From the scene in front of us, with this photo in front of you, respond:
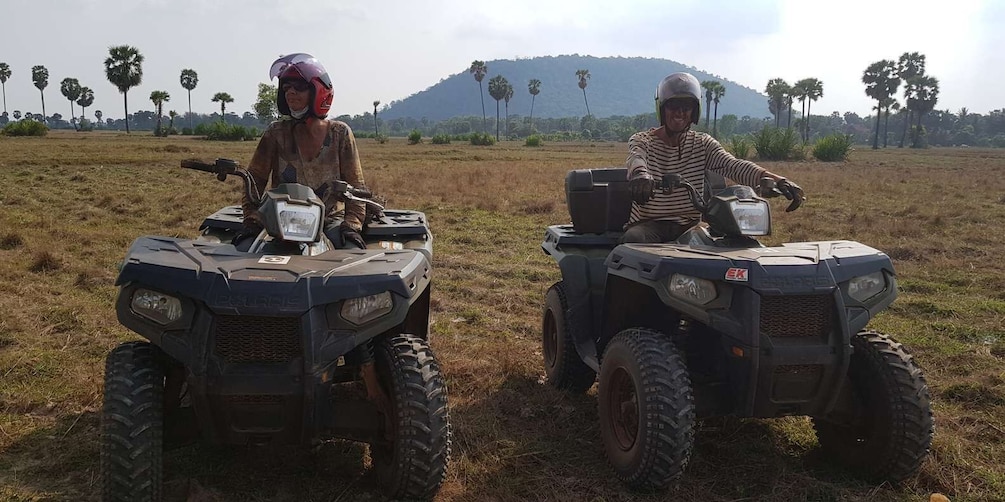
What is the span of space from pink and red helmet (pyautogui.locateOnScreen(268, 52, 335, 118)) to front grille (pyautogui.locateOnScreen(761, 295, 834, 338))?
2817mm

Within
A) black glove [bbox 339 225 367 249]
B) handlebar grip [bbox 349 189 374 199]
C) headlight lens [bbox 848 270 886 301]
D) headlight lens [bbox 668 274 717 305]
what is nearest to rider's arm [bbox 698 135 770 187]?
headlight lens [bbox 848 270 886 301]

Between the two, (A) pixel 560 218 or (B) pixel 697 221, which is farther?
(A) pixel 560 218

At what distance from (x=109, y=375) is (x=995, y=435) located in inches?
183

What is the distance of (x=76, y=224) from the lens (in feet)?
38.0

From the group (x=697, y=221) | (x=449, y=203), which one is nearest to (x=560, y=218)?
(x=449, y=203)

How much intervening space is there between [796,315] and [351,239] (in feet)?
7.60

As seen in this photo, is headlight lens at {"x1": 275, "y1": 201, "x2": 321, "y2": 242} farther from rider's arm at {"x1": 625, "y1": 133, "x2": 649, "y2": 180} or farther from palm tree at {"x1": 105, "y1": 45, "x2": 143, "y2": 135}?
palm tree at {"x1": 105, "y1": 45, "x2": 143, "y2": 135}

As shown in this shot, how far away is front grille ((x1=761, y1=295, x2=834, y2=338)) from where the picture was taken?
3.21m

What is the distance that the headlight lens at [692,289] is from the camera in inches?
128

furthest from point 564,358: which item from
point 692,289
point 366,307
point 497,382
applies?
point 366,307

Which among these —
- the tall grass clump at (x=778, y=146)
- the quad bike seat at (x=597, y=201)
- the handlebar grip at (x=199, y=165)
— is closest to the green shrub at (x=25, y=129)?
the tall grass clump at (x=778, y=146)

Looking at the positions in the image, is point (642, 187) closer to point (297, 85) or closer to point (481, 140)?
point (297, 85)

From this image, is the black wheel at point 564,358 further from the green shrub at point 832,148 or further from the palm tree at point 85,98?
the palm tree at point 85,98

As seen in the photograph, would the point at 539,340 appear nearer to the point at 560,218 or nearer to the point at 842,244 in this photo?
the point at 842,244
